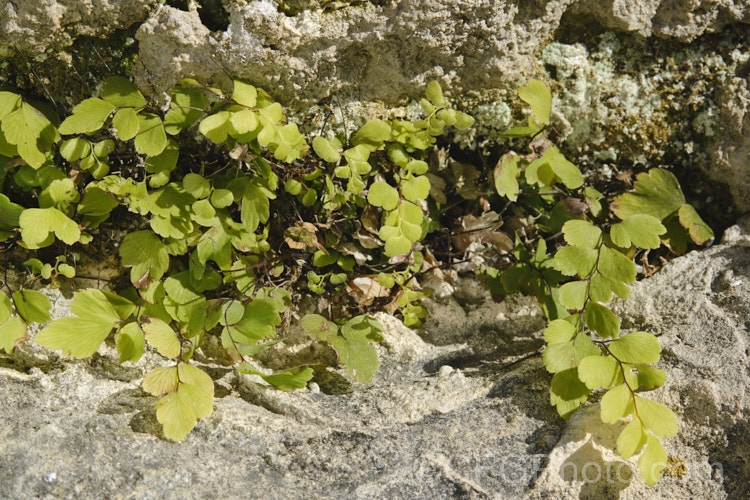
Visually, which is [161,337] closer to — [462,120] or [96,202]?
[96,202]

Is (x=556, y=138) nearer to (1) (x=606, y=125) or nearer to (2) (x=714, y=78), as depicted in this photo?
(1) (x=606, y=125)

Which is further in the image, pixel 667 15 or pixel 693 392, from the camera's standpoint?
pixel 667 15

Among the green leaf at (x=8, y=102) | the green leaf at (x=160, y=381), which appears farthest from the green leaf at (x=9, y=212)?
the green leaf at (x=160, y=381)

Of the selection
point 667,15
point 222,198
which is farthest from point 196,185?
point 667,15

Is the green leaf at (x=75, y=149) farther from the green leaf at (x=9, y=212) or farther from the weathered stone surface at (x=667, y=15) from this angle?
the weathered stone surface at (x=667, y=15)

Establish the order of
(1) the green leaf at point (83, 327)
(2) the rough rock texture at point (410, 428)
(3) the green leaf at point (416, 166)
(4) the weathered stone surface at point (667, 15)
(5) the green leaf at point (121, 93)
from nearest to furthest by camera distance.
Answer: (2) the rough rock texture at point (410, 428) < (1) the green leaf at point (83, 327) < (5) the green leaf at point (121, 93) < (3) the green leaf at point (416, 166) < (4) the weathered stone surface at point (667, 15)

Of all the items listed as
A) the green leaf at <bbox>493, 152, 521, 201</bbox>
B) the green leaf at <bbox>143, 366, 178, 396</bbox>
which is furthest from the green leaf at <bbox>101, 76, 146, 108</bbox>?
the green leaf at <bbox>493, 152, 521, 201</bbox>

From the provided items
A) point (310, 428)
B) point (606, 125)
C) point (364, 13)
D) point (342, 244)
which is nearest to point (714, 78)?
point (606, 125)
